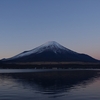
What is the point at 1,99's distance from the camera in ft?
76.4

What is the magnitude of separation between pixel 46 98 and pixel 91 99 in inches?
156

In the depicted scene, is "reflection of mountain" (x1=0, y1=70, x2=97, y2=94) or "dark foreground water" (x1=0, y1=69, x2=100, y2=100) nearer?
"dark foreground water" (x1=0, y1=69, x2=100, y2=100)

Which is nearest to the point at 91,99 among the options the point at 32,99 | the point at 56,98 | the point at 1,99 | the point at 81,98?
the point at 81,98

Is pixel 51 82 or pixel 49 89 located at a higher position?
pixel 51 82

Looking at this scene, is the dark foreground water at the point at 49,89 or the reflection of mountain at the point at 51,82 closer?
the dark foreground water at the point at 49,89

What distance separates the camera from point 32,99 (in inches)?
918

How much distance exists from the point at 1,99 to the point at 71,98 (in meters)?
6.19

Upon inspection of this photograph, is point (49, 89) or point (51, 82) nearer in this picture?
point (49, 89)

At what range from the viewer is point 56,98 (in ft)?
78.9

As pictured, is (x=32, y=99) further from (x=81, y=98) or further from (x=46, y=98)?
(x=81, y=98)

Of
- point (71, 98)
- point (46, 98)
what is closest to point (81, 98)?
point (71, 98)

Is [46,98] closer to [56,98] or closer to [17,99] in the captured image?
[56,98]

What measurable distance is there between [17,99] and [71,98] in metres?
4.82

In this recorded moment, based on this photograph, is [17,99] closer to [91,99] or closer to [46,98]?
[46,98]
